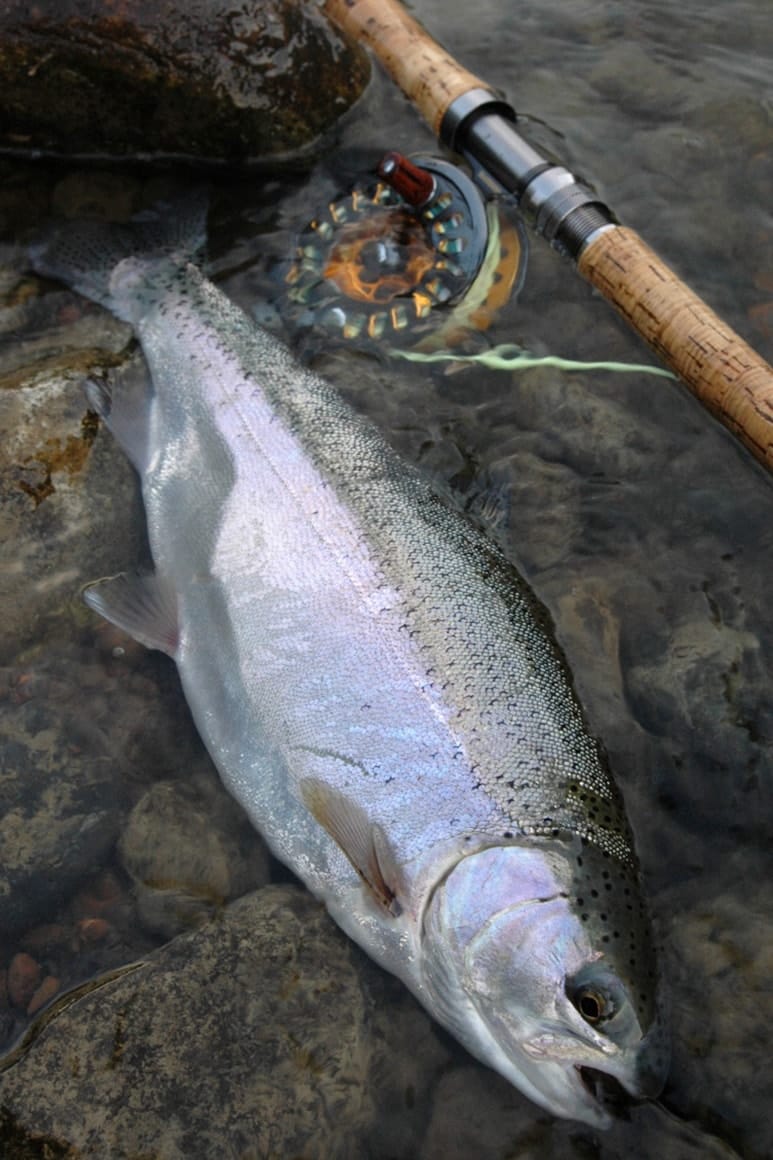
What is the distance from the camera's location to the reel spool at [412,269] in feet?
11.5

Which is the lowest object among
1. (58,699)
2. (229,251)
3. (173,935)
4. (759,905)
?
(173,935)

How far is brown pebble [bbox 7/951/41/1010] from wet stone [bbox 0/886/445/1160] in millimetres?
135

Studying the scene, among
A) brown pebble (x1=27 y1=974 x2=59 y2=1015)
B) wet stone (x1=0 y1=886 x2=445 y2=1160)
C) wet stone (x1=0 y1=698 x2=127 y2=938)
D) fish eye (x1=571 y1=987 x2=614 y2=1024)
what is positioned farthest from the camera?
wet stone (x1=0 y1=698 x2=127 y2=938)

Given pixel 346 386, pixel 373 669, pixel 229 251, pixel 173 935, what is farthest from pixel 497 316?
pixel 173 935

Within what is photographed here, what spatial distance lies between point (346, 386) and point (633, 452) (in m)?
1.08

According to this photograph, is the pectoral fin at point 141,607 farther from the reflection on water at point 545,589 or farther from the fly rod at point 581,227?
the fly rod at point 581,227

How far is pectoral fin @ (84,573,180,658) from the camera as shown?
293cm

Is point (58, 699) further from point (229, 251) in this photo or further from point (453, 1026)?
point (229, 251)

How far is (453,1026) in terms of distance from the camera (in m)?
2.31

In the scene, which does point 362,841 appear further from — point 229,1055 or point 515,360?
point 515,360

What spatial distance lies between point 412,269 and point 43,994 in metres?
2.75

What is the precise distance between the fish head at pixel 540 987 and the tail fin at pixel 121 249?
7.79ft

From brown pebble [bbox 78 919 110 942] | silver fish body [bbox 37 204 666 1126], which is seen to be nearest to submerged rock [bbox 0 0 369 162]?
silver fish body [bbox 37 204 666 1126]

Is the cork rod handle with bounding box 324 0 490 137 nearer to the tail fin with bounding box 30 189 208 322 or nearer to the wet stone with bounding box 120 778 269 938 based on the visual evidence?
the tail fin with bounding box 30 189 208 322
